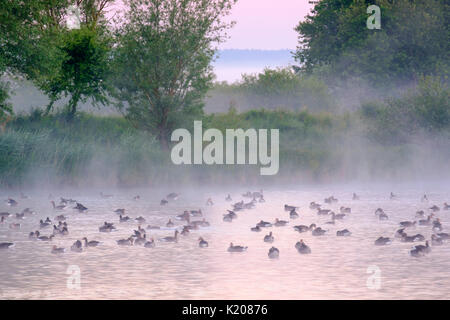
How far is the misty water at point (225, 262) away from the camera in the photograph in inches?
656

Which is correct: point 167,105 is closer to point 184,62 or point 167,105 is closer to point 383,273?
point 184,62

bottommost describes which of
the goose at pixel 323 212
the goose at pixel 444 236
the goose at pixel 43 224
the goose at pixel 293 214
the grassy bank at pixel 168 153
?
the goose at pixel 444 236

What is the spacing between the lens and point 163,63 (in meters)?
45.8

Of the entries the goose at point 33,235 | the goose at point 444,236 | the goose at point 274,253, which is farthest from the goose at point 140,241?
the goose at point 444,236

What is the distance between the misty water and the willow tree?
14.7 meters

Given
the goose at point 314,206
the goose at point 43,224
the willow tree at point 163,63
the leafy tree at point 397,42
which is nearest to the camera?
the goose at point 43,224

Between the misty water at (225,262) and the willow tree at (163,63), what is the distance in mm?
14706

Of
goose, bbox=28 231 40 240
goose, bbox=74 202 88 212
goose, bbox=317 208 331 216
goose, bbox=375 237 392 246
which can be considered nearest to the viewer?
goose, bbox=375 237 392 246

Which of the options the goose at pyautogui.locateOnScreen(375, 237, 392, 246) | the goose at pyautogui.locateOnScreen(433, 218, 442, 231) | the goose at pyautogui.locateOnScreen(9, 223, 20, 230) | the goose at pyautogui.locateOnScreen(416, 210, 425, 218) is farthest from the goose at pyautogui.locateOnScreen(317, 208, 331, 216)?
the goose at pyautogui.locateOnScreen(9, 223, 20, 230)

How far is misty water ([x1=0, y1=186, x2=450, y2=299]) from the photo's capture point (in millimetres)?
16672

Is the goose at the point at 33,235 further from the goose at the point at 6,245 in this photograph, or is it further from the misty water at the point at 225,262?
the goose at the point at 6,245

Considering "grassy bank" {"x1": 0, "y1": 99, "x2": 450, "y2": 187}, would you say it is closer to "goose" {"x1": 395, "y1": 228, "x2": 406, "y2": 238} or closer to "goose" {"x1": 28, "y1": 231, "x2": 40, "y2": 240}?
"goose" {"x1": 28, "y1": 231, "x2": 40, "y2": 240}

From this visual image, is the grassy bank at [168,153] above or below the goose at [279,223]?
above
